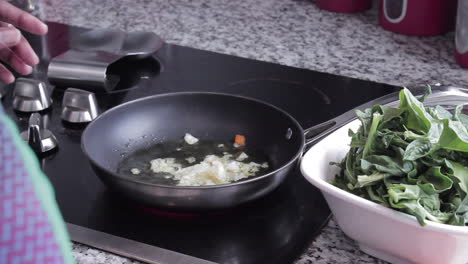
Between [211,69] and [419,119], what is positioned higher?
[419,119]

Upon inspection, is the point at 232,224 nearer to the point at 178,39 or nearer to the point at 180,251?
the point at 180,251

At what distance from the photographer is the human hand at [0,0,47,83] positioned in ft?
4.10

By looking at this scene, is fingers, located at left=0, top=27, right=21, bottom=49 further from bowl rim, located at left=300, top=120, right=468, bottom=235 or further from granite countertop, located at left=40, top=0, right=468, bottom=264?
bowl rim, located at left=300, top=120, right=468, bottom=235

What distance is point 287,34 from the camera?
1.60m

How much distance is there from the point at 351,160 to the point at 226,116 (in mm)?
367

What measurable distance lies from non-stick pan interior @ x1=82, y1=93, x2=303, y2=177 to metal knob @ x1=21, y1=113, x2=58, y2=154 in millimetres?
103

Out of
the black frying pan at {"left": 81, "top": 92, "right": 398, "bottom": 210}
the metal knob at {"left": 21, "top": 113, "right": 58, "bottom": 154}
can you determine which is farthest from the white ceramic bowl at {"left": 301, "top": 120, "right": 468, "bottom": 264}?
the metal knob at {"left": 21, "top": 113, "right": 58, "bottom": 154}

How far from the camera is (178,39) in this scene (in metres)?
1.58

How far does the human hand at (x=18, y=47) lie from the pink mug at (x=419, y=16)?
2.77 ft

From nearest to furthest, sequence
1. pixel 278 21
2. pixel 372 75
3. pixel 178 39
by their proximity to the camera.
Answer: pixel 372 75 < pixel 178 39 < pixel 278 21

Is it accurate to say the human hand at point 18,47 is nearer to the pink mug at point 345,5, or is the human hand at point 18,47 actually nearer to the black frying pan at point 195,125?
the black frying pan at point 195,125

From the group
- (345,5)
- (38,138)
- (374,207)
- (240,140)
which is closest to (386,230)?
(374,207)

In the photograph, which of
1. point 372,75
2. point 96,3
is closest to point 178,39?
point 96,3

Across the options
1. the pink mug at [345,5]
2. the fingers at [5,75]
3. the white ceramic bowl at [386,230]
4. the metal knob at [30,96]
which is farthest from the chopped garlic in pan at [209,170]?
the pink mug at [345,5]
